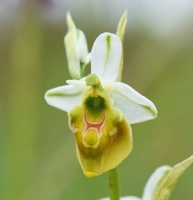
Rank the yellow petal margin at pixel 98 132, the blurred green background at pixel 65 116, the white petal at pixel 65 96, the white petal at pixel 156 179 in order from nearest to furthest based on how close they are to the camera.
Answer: the yellow petal margin at pixel 98 132 → the white petal at pixel 65 96 → the white petal at pixel 156 179 → the blurred green background at pixel 65 116

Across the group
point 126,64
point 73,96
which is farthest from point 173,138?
point 73,96

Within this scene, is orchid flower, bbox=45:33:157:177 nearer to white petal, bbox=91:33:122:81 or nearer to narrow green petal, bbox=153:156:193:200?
white petal, bbox=91:33:122:81

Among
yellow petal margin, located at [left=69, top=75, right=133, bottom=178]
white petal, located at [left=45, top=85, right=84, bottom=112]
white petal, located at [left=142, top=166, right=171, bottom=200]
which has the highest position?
white petal, located at [left=45, top=85, right=84, bottom=112]

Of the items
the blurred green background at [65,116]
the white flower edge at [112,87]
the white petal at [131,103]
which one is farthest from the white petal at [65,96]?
the blurred green background at [65,116]

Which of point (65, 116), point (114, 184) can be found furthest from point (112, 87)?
point (65, 116)

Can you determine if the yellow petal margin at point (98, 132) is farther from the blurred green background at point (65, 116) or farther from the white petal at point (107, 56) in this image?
the blurred green background at point (65, 116)

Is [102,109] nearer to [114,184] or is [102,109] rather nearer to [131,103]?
[131,103]

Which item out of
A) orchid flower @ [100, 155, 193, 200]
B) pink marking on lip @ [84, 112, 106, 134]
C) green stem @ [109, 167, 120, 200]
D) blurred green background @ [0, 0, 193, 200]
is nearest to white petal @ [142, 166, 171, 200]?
orchid flower @ [100, 155, 193, 200]
